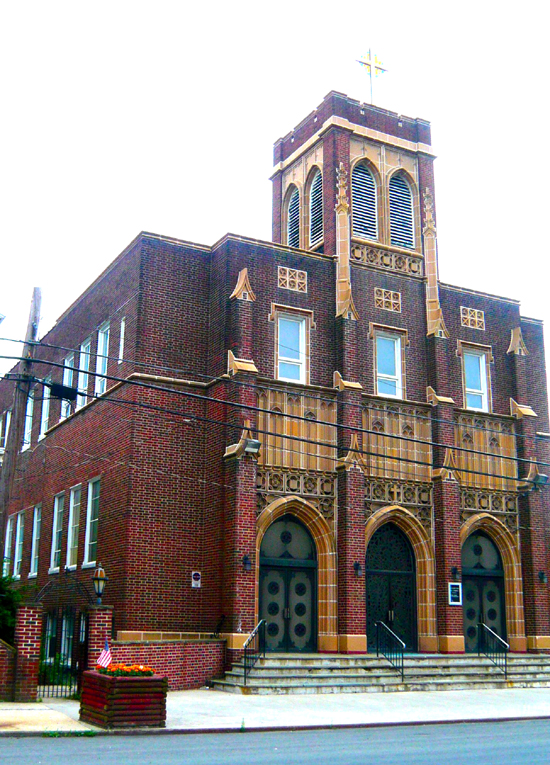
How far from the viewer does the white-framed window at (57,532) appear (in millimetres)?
29453

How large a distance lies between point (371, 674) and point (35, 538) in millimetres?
14778

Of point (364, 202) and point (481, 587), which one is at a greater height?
point (364, 202)

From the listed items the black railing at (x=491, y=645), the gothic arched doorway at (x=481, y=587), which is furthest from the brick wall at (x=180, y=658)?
the gothic arched doorway at (x=481, y=587)

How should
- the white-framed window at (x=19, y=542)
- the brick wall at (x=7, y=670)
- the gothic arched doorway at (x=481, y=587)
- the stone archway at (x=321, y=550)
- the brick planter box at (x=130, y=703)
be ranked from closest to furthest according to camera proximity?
the brick planter box at (x=130, y=703) < the brick wall at (x=7, y=670) < the stone archway at (x=321, y=550) < the gothic arched doorway at (x=481, y=587) < the white-framed window at (x=19, y=542)

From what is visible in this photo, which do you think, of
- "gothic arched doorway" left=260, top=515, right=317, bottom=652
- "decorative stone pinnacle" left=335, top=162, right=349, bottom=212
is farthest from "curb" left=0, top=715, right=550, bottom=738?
"decorative stone pinnacle" left=335, top=162, right=349, bottom=212

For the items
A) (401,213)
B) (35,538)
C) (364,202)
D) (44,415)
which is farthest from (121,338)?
(401,213)

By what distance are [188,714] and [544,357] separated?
62.1 ft

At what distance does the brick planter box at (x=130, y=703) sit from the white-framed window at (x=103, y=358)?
42.2 ft

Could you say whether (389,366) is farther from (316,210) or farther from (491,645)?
(491,645)

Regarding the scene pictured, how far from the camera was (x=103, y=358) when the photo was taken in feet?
93.2

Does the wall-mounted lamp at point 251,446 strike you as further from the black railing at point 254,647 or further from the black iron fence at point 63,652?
the black iron fence at point 63,652

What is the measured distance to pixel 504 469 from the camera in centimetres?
2855

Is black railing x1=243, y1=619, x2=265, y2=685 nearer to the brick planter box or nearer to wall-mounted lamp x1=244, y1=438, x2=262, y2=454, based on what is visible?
wall-mounted lamp x1=244, y1=438, x2=262, y2=454

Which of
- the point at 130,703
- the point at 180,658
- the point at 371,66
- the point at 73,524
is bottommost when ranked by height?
the point at 130,703
